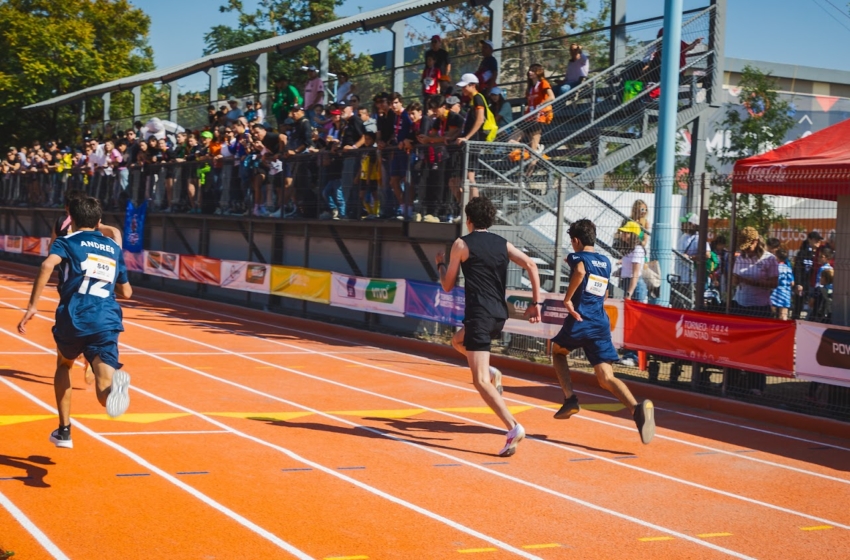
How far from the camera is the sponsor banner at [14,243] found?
126 feet

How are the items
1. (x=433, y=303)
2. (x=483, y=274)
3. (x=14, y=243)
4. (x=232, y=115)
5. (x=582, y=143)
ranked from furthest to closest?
(x=14, y=243)
(x=232, y=115)
(x=582, y=143)
(x=433, y=303)
(x=483, y=274)

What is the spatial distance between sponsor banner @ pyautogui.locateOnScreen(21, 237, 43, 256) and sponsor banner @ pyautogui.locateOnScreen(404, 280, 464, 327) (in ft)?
73.6

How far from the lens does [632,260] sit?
14156mm

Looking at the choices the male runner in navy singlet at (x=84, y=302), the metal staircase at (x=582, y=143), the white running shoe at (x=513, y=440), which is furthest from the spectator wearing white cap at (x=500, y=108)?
the male runner in navy singlet at (x=84, y=302)

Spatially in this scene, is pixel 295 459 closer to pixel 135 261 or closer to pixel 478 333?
pixel 478 333

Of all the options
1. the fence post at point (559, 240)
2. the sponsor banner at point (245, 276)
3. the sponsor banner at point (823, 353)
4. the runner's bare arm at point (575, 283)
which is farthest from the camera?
the sponsor banner at point (245, 276)

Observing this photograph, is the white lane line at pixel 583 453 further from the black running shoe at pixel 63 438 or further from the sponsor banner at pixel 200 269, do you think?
the sponsor banner at pixel 200 269

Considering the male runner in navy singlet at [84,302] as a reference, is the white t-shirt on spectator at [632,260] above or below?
above

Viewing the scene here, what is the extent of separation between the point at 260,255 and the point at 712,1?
11835 millimetres

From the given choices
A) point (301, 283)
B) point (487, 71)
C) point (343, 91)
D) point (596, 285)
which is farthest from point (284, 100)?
point (596, 285)

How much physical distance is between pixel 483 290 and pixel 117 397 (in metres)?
3.25

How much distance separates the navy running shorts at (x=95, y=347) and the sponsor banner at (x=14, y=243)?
32.4m

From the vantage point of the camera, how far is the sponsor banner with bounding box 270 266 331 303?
810 inches

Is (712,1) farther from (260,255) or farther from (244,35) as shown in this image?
(244,35)
